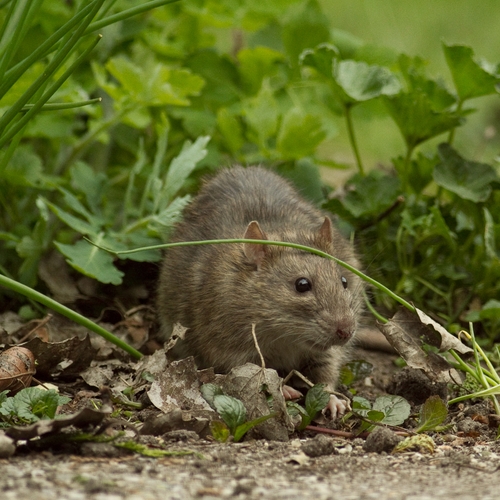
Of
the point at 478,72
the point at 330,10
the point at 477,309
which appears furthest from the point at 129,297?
the point at 330,10

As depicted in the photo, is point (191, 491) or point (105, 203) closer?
point (191, 491)

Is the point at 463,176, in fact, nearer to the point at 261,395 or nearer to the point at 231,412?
the point at 261,395

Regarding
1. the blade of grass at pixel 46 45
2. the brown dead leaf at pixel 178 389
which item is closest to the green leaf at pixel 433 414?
the brown dead leaf at pixel 178 389

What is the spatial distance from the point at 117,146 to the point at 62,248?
6.74ft

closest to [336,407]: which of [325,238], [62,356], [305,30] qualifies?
[325,238]

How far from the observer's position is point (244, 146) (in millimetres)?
6113

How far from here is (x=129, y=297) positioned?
5.34 metres

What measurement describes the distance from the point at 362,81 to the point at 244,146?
121 cm

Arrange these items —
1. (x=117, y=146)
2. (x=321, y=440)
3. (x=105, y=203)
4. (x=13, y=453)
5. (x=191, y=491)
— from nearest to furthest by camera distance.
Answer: (x=191, y=491), (x=13, y=453), (x=321, y=440), (x=105, y=203), (x=117, y=146)

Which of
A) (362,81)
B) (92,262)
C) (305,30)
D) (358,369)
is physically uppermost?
(305,30)

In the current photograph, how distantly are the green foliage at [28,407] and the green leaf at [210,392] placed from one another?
684 mm

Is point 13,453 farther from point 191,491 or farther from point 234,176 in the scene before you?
point 234,176

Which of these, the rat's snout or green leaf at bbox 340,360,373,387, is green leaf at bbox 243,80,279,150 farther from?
the rat's snout

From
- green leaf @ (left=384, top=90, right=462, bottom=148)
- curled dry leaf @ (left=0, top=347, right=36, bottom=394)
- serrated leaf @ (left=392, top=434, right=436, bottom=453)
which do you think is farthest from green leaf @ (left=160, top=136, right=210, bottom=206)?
serrated leaf @ (left=392, top=434, right=436, bottom=453)
